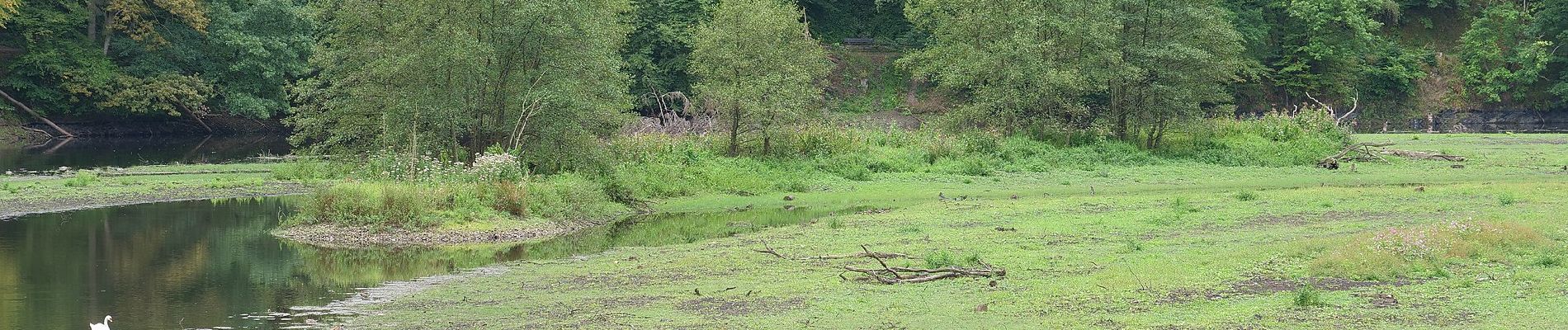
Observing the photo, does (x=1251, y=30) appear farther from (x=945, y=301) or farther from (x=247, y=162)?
(x=945, y=301)

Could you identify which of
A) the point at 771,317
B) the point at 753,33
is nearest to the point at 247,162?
the point at 753,33

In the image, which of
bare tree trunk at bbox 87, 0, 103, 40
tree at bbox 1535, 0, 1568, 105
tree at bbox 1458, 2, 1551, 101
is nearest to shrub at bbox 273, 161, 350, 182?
bare tree trunk at bbox 87, 0, 103, 40

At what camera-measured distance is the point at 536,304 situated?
16.0 meters

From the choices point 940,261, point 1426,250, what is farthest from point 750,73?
point 1426,250

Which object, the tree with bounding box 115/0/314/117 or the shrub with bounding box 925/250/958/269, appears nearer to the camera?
the shrub with bounding box 925/250/958/269

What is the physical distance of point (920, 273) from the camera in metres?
16.6

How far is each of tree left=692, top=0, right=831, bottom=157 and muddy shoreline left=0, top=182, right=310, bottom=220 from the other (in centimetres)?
1175

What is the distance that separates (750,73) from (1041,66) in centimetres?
900

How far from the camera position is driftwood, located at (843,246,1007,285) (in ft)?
52.5

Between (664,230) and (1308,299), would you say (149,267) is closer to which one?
(664,230)

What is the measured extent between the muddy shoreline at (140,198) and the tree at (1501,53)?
63113mm

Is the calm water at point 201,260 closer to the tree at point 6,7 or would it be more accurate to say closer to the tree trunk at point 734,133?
the tree trunk at point 734,133

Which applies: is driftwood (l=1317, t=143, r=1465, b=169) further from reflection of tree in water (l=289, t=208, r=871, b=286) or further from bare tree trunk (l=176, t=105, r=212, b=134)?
bare tree trunk (l=176, t=105, r=212, b=134)

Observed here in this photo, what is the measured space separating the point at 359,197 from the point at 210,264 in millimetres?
3960
